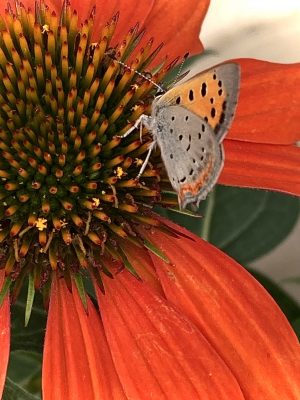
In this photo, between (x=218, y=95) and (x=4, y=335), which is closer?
(x=218, y=95)

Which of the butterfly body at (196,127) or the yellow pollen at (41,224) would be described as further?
the yellow pollen at (41,224)

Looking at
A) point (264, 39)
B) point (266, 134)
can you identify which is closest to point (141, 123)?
point (266, 134)

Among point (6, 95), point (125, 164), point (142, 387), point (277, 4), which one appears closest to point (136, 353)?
point (142, 387)

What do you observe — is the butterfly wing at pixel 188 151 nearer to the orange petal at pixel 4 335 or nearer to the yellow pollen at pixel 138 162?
the yellow pollen at pixel 138 162

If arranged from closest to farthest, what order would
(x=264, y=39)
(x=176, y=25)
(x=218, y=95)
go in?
(x=218, y=95), (x=176, y=25), (x=264, y=39)

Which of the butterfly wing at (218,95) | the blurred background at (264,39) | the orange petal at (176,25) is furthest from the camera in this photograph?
the blurred background at (264,39)

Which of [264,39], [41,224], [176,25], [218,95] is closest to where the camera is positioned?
[218,95]

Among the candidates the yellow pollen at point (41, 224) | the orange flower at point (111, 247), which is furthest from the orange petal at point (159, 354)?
the yellow pollen at point (41, 224)

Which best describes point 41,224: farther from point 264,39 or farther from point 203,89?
point 264,39
